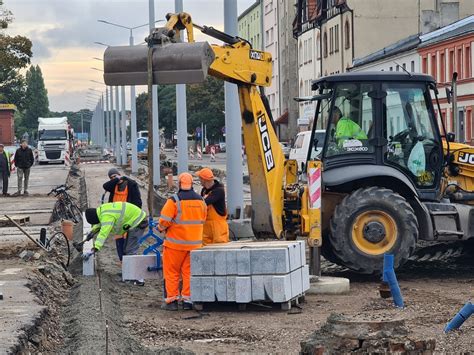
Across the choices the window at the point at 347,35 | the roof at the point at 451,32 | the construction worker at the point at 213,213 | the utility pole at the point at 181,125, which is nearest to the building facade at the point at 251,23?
the window at the point at 347,35

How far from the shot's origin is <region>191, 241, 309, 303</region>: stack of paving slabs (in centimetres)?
1352

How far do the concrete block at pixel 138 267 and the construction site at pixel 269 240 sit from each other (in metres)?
0.02

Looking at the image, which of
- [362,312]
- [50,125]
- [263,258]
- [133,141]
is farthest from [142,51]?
[50,125]

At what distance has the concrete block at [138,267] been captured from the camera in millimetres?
15866

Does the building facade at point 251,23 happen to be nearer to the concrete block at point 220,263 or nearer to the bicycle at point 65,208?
the bicycle at point 65,208

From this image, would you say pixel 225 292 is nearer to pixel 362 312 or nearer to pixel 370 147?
pixel 362 312

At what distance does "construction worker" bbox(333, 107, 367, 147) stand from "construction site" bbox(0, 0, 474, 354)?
0.05ft

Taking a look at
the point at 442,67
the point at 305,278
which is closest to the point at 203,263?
the point at 305,278

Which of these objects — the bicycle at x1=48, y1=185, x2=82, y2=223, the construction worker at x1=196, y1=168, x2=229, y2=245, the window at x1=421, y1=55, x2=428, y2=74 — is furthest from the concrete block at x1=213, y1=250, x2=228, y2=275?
the window at x1=421, y1=55, x2=428, y2=74

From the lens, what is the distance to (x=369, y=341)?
9500mm

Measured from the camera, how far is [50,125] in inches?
3194

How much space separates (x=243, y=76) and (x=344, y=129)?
6.17ft

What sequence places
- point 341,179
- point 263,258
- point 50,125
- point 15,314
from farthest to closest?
point 50,125 → point 341,179 → point 263,258 → point 15,314

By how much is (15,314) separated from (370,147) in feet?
Result: 18.8
